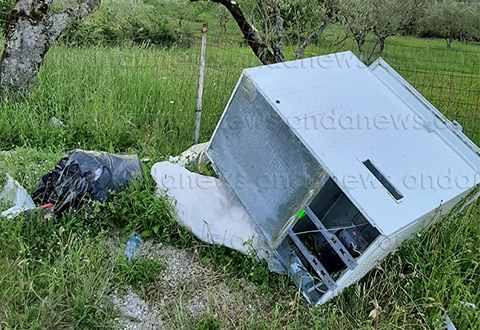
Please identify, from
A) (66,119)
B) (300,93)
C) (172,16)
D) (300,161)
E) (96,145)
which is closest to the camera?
(300,161)

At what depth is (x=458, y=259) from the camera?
2.90 m

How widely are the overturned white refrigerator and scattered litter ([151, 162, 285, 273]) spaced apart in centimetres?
17

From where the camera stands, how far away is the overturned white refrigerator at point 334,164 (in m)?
2.47

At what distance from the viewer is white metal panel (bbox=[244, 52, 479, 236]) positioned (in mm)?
2428

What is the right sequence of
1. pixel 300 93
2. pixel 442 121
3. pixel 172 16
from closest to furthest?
1. pixel 300 93
2. pixel 442 121
3. pixel 172 16

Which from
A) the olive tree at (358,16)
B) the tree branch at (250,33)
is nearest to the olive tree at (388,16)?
the olive tree at (358,16)

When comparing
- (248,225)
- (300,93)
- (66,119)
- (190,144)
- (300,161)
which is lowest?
(66,119)

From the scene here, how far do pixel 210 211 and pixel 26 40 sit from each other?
322 centimetres

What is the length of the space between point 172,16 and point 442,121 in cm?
1385

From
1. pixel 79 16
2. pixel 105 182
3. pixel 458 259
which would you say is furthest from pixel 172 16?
pixel 458 259

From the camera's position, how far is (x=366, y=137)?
2.75 m

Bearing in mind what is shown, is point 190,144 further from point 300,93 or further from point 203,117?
point 300,93

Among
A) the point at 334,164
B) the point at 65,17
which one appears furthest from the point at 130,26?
the point at 334,164

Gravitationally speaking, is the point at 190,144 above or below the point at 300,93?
below
